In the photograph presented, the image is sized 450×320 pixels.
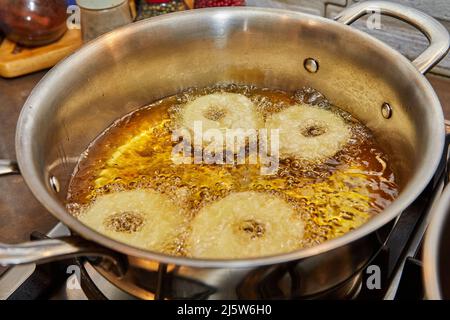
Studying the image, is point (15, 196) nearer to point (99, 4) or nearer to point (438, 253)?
point (99, 4)

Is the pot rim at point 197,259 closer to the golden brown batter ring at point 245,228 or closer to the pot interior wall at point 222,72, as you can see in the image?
the pot interior wall at point 222,72

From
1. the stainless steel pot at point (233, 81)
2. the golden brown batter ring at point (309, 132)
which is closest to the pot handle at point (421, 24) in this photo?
the stainless steel pot at point (233, 81)

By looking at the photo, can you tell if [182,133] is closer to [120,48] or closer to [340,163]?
[120,48]

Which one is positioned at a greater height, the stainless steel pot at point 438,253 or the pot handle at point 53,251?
the stainless steel pot at point 438,253

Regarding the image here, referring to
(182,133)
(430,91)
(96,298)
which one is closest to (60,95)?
(182,133)

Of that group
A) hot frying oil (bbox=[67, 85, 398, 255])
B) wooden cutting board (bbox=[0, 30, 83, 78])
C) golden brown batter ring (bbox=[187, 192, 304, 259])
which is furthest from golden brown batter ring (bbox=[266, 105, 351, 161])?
wooden cutting board (bbox=[0, 30, 83, 78])
